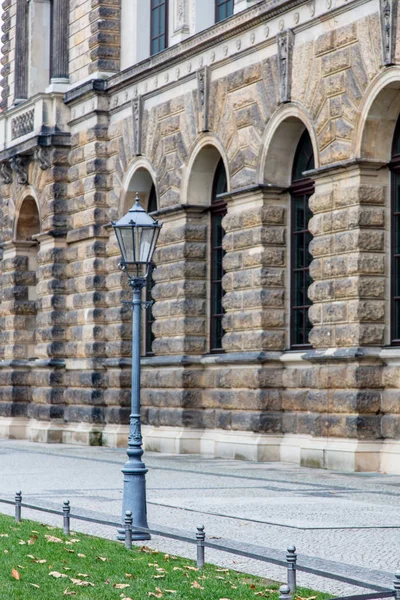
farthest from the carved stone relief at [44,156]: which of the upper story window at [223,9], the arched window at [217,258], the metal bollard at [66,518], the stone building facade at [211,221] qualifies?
the metal bollard at [66,518]

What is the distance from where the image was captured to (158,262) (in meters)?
30.2

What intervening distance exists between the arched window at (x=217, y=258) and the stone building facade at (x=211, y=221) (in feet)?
0.15

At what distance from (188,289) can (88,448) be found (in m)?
4.80

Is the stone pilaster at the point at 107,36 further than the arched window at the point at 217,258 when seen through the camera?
Yes

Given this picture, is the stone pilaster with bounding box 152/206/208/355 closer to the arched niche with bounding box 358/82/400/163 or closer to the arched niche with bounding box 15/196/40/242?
the arched niche with bounding box 358/82/400/163

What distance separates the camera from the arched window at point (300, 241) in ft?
84.1

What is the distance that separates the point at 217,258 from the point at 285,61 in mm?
5235

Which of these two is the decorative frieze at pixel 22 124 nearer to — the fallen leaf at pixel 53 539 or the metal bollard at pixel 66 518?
the metal bollard at pixel 66 518

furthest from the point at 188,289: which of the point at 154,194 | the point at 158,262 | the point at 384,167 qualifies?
the point at 384,167

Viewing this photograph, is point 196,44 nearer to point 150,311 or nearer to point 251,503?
point 150,311

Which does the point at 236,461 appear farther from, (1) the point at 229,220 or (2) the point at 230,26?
(2) the point at 230,26

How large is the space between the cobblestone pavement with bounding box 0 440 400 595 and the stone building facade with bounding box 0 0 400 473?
158cm

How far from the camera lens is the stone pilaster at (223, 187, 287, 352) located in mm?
25906

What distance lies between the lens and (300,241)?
25.9m
